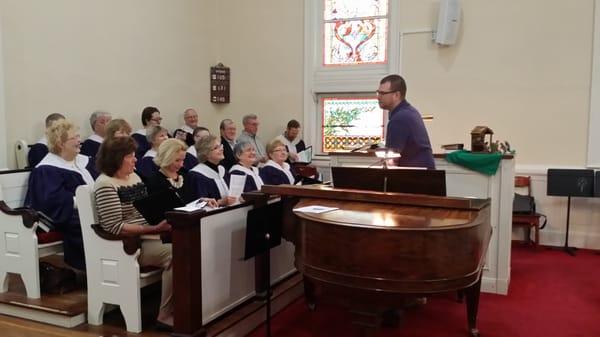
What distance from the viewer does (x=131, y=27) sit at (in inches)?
248

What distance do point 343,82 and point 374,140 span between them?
3.05 feet

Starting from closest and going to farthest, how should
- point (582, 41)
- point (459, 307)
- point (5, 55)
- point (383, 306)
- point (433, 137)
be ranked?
point (383, 306), point (459, 307), point (5, 55), point (582, 41), point (433, 137)

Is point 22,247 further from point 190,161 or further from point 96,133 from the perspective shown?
point 190,161

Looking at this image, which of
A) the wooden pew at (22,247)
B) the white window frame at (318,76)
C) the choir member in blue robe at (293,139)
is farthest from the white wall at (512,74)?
the wooden pew at (22,247)

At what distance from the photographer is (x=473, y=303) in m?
3.31

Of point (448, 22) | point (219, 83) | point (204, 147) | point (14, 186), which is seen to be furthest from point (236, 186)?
point (219, 83)

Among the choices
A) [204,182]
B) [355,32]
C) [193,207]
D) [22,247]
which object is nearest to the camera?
[193,207]

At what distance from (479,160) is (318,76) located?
367 cm

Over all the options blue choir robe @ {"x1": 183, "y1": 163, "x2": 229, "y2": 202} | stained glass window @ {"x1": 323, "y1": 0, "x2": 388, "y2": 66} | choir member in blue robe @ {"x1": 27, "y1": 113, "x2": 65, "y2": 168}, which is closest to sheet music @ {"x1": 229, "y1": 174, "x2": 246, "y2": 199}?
blue choir robe @ {"x1": 183, "y1": 163, "x2": 229, "y2": 202}

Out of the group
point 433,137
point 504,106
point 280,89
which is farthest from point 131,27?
point 504,106

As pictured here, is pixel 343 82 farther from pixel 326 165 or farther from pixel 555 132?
pixel 555 132

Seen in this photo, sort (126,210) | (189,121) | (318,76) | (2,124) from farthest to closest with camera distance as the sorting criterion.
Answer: (318,76) < (189,121) < (2,124) < (126,210)

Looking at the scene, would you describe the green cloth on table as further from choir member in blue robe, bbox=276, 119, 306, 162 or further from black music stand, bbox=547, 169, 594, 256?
choir member in blue robe, bbox=276, 119, 306, 162

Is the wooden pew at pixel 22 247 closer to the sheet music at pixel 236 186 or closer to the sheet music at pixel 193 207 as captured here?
the sheet music at pixel 193 207
